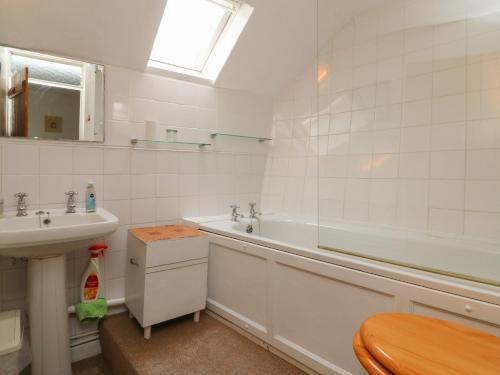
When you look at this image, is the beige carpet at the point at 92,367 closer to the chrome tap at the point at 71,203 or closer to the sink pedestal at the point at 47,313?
the sink pedestal at the point at 47,313

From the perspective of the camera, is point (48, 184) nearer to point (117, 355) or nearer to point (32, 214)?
point (32, 214)

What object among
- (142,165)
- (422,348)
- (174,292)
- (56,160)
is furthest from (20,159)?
(422,348)

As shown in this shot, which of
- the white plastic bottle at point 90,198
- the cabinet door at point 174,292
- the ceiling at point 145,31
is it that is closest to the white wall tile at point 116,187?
the white plastic bottle at point 90,198

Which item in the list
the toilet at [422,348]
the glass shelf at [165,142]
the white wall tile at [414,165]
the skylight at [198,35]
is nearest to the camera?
the toilet at [422,348]

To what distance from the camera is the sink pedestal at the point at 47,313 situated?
1.41m

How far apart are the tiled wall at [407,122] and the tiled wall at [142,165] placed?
1.68ft

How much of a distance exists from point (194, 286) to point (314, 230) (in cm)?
105

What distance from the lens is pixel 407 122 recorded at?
1953mm

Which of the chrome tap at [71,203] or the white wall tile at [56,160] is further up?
the white wall tile at [56,160]

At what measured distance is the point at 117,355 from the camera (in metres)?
1.58

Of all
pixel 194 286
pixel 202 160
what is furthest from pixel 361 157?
pixel 194 286

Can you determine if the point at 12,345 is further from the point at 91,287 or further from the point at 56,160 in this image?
the point at 56,160

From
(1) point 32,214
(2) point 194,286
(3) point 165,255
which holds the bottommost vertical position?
(2) point 194,286

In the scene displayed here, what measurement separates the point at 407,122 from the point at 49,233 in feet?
6.90
